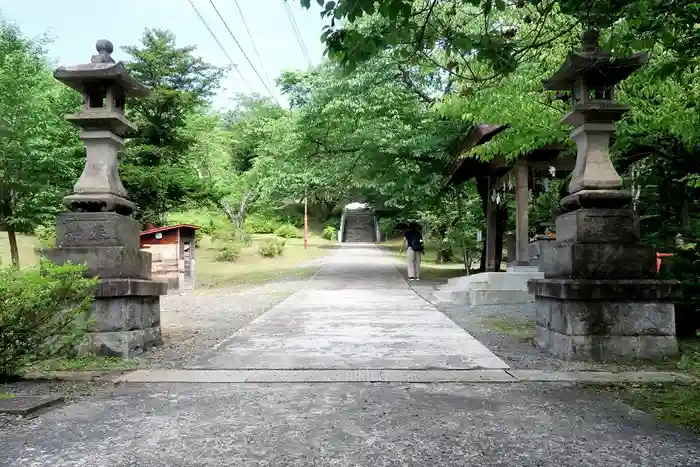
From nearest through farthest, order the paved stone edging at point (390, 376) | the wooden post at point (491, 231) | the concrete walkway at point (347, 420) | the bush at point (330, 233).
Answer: the concrete walkway at point (347, 420) → the paved stone edging at point (390, 376) → the wooden post at point (491, 231) → the bush at point (330, 233)

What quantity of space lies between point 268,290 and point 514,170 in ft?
24.4

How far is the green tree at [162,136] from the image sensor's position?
17516 millimetres

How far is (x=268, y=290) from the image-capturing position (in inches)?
612

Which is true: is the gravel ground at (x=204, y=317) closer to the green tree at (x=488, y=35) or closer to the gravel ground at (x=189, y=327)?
the gravel ground at (x=189, y=327)

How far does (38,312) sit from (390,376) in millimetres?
3264

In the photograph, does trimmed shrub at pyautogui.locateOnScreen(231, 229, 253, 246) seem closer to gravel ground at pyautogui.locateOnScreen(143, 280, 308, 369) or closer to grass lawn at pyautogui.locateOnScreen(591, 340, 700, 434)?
gravel ground at pyautogui.locateOnScreen(143, 280, 308, 369)

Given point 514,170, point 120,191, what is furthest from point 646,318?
point 514,170

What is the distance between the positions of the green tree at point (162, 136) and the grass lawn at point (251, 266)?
3.09 metres

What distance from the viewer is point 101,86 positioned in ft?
21.7

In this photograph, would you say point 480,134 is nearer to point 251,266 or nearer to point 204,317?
point 204,317

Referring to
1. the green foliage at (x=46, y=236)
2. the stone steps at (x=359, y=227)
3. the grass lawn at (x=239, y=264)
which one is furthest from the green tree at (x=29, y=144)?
the stone steps at (x=359, y=227)

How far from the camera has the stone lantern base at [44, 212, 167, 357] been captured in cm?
604

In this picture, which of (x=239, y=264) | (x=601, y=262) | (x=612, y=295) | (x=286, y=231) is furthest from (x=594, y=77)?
(x=286, y=231)

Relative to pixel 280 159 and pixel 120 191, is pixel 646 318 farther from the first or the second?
pixel 280 159
